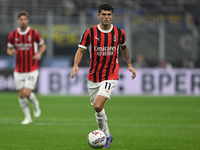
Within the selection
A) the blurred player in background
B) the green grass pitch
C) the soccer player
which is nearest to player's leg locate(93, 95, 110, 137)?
the blurred player in background

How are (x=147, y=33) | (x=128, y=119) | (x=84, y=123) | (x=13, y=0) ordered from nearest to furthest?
(x=84, y=123)
(x=128, y=119)
(x=13, y=0)
(x=147, y=33)

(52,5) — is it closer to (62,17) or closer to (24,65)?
(62,17)

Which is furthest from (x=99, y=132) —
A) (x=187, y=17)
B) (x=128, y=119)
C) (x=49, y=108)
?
(x=187, y=17)

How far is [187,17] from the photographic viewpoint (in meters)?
28.4

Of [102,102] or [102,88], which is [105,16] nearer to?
[102,88]

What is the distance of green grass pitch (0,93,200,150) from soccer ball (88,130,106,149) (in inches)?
13.9

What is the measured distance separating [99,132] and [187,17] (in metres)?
22.2

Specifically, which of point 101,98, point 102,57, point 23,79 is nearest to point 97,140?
point 101,98

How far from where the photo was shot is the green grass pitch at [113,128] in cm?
778

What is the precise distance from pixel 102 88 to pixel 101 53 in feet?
1.90

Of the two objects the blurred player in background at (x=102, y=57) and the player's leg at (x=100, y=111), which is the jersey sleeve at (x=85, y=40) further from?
the player's leg at (x=100, y=111)

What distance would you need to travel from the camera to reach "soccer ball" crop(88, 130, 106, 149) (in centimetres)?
702

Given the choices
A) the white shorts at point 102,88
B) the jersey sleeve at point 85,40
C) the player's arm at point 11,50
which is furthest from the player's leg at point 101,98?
the player's arm at point 11,50

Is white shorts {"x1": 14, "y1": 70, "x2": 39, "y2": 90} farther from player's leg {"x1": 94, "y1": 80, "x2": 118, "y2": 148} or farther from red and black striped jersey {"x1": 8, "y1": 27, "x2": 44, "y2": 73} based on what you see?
player's leg {"x1": 94, "y1": 80, "x2": 118, "y2": 148}
